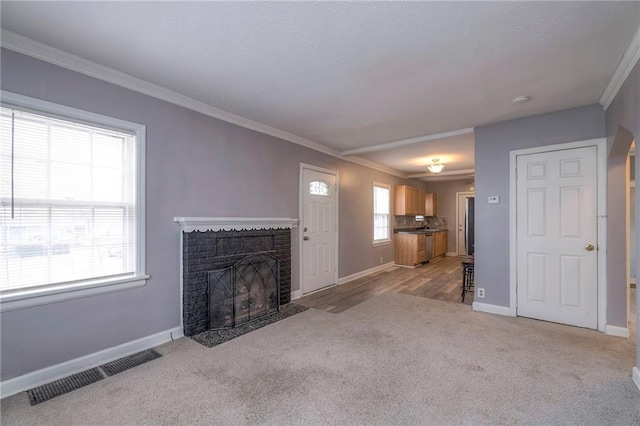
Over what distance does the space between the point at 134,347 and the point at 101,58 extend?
8.44 ft

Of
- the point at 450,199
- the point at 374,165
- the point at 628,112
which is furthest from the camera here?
the point at 450,199

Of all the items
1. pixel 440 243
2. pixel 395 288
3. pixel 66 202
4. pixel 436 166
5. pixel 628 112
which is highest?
pixel 436 166

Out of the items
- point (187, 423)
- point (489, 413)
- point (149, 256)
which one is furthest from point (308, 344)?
point (149, 256)

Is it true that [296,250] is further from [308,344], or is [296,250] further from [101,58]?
[101,58]

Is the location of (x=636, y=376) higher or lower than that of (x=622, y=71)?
lower

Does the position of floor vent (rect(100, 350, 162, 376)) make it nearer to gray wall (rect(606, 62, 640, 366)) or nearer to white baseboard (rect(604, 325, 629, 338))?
gray wall (rect(606, 62, 640, 366))

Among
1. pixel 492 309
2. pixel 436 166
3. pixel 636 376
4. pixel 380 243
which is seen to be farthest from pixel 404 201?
pixel 636 376

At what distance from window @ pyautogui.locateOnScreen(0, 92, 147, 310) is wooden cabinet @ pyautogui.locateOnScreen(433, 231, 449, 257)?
298 inches

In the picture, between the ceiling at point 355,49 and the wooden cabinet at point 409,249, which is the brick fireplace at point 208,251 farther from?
the wooden cabinet at point 409,249

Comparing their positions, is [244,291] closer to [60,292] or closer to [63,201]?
[60,292]

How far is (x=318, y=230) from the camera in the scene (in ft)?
16.5

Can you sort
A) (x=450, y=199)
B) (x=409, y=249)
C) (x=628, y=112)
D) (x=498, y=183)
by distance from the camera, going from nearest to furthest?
(x=628, y=112)
(x=498, y=183)
(x=409, y=249)
(x=450, y=199)

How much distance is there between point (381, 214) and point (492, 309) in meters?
3.54

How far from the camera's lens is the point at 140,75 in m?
2.62
